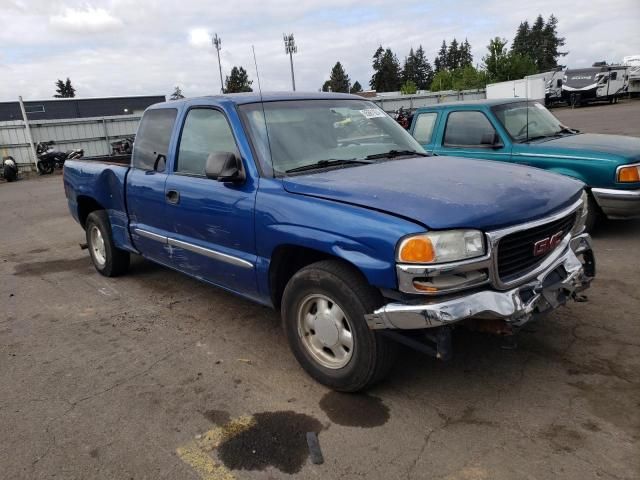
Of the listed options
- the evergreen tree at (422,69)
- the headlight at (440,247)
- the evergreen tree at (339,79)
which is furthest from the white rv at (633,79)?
the evergreen tree at (422,69)

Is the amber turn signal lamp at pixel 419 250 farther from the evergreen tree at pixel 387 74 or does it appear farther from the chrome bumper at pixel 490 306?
the evergreen tree at pixel 387 74

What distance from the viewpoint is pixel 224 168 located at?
11.5 ft

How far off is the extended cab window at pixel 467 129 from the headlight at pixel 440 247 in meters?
4.21

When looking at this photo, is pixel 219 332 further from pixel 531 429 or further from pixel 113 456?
pixel 531 429

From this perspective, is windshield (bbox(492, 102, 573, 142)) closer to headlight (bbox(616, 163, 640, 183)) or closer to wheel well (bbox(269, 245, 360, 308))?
headlight (bbox(616, 163, 640, 183))

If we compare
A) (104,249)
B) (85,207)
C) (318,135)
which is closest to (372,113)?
(318,135)

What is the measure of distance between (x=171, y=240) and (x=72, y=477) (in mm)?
2120

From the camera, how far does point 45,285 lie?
230 inches

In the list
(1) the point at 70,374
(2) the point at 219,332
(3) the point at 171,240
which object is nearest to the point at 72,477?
(1) the point at 70,374

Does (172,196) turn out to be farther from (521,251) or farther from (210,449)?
(521,251)

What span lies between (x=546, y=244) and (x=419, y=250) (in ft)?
3.26

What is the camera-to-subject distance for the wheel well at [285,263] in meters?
3.36

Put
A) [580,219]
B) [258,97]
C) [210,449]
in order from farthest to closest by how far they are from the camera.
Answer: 1. [258,97]
2. [580,219]
3. [210,449]

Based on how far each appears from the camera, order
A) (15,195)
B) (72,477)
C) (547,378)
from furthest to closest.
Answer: (15,195), (547,378), (72,477)
